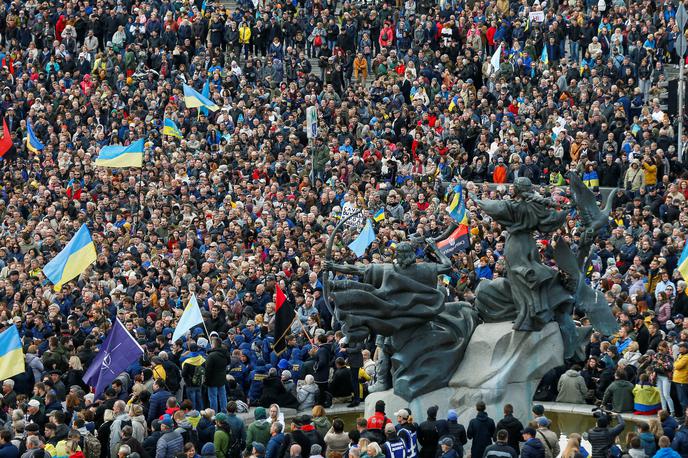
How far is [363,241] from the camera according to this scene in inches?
1543

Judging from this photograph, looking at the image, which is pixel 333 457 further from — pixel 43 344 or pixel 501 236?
pixel 501 236

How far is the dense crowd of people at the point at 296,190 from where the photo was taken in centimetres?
3005

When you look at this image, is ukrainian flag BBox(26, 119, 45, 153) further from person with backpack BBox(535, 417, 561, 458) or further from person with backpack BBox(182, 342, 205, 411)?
person with backpack BBox(535, 417, 561, 458)

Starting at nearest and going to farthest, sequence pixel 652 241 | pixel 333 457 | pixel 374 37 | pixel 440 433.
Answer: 1. pixel 333 457
2. pixel 440 433
3. pixel 652 241
4. pixel 374 37

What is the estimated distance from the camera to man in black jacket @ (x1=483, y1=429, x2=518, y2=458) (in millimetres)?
25828

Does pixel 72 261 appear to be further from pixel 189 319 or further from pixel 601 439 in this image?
pixel 601 439

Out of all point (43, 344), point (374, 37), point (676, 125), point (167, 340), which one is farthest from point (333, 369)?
point (374, 37)

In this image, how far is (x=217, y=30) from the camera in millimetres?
55406

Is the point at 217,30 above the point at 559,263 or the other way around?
the other way around

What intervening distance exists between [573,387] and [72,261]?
34.2 feet

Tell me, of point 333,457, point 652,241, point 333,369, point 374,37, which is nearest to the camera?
point 333,457

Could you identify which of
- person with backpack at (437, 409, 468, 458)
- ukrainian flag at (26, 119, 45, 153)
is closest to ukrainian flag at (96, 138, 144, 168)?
ukrainian flag at (26, 119, 45, 153)

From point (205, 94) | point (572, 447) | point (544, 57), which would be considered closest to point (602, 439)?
point (572, 447)

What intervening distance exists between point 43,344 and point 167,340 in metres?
2.24
